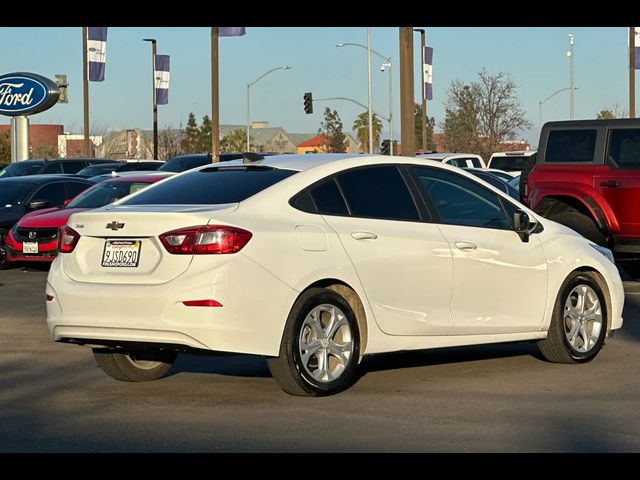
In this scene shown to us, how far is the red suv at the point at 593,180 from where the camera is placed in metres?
16.1

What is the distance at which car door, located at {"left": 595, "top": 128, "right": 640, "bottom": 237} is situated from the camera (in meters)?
16.0

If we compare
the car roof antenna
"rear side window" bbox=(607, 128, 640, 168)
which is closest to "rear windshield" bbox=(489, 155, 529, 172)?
"rear side window" bbox=(607, 128, 640, 168)

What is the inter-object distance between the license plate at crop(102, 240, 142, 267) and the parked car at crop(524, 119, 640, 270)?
9.07 m

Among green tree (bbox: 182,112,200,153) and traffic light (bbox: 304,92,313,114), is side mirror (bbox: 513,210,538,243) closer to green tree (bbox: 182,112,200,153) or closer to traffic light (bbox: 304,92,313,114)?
traffic light (bbox: 304,92,313,114)

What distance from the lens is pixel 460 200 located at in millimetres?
9898

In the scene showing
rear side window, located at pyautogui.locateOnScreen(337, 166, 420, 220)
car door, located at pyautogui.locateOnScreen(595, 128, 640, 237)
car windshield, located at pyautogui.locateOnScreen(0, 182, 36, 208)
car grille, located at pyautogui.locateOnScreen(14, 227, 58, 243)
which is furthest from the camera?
car windshield, located at pyautogui.locateOnScreen(0, 182, 36, 208)

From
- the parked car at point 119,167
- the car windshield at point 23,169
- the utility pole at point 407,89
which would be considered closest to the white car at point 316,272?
the utility pole at point 407,89

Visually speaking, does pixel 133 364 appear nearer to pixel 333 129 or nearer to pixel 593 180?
pixel 593 180

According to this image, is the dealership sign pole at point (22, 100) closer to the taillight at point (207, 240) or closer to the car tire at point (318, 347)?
the car tire at point (318, 347)

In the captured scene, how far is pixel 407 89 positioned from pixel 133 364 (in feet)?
55.7

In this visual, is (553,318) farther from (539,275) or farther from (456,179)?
(456,179)
